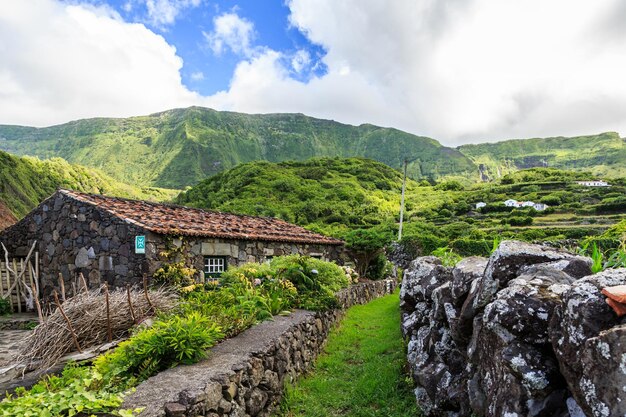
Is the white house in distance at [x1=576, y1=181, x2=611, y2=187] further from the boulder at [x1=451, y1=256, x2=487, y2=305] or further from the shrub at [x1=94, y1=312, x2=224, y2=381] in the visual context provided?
the shrub at [x1=94, y1=312, x2=224, y2=381]

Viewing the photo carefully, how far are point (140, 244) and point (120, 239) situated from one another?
85 centimetres

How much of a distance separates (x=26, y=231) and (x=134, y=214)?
4952mm

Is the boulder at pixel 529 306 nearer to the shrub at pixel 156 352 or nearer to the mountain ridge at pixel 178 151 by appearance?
the shrub at pixel 156 352

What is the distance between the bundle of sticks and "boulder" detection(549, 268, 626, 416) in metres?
5.70

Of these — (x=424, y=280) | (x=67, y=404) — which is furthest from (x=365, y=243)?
(x=67, y=404)

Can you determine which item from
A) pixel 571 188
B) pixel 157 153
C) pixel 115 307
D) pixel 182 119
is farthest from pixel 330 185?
pixel 182 119

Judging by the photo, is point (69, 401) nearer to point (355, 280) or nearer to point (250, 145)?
point (355, 280)

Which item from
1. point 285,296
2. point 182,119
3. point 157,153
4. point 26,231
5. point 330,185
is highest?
point 182,119

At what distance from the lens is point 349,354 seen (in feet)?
30.0

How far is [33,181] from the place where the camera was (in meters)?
48.4

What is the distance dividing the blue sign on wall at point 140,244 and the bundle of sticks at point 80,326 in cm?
431

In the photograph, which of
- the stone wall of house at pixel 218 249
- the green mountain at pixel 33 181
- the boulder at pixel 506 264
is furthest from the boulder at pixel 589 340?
the green mountain at pixel 33 181

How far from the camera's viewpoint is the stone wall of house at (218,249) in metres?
11.4

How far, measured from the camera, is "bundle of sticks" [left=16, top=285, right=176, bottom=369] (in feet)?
19.5
